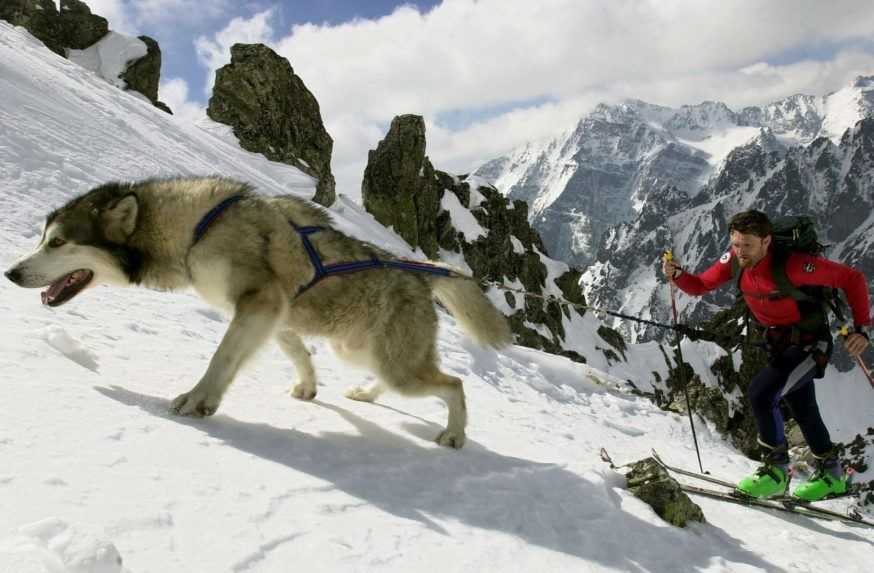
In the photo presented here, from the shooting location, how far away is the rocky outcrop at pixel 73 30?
4625 centimetres

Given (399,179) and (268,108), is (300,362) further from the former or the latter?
(399,179)

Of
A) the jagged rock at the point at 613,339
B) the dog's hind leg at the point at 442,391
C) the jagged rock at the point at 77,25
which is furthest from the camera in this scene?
the jagged rock at the point at 613,339

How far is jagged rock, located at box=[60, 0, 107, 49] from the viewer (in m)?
48.5

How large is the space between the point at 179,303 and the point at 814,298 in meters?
8.56

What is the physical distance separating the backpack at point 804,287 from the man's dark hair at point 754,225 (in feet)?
0.50

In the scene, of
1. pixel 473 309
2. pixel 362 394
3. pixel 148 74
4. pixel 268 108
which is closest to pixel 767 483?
pixel 473 309

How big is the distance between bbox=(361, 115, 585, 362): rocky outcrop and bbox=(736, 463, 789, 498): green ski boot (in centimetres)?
3775

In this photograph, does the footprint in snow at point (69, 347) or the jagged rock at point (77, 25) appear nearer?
the footprint in snow at point (69, 347)

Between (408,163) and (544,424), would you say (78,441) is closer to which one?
(544,424)

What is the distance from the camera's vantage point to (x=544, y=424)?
927 cm

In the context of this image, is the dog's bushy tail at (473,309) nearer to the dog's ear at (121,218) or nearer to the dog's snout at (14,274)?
the dog's ear at (121,218)

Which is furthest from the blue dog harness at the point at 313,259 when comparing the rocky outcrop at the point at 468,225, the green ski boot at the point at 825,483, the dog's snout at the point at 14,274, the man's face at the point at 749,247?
the rocky outcrop at the point at 468,225

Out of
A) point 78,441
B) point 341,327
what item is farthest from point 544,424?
point 78,441

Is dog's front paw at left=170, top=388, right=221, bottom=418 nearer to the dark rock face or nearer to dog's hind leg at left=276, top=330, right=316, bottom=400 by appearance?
dog's hind leg at left=276, top=330, right=316, bottom=400
